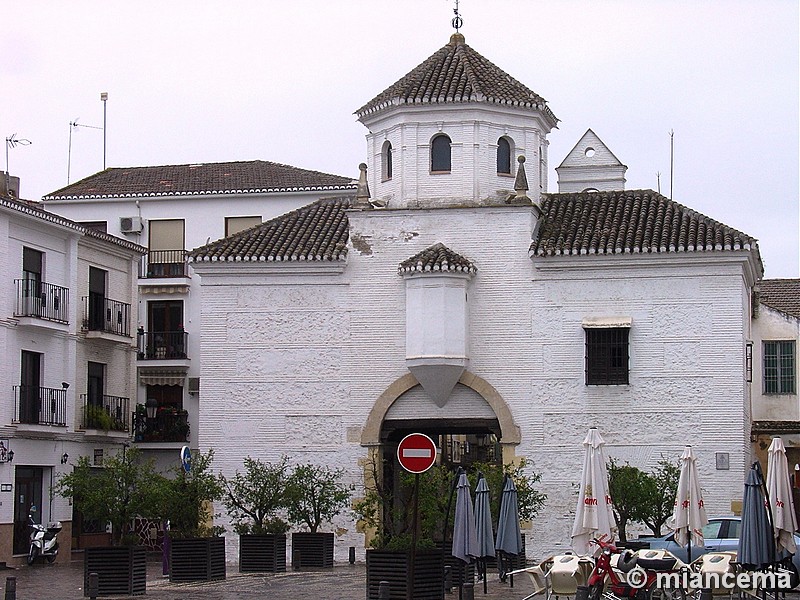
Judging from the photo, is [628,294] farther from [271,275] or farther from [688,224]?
[271,275]

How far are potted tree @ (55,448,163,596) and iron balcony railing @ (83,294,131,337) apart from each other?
1380cm

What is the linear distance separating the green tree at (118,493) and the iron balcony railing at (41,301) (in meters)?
11.1

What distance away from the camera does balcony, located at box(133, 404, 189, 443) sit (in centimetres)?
4353

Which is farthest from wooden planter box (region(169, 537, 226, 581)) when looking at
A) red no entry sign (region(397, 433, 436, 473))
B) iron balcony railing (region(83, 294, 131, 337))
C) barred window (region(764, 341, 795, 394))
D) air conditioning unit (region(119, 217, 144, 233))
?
air conditioning unit (region(119, 217, 144, 233))

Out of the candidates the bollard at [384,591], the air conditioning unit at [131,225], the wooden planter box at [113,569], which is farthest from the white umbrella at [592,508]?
the air conditioning unit at [131,225]

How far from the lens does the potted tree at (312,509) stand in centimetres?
3022

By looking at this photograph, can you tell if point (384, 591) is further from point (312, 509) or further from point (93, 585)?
point (312, 509)

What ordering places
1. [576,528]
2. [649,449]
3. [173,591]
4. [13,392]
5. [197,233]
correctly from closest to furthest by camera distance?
[576,528] → [173,591] → [649,449] → [13,392] → [197,233]

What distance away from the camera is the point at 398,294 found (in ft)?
107

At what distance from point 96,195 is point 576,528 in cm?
2964

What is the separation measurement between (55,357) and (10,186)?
20.6 ft

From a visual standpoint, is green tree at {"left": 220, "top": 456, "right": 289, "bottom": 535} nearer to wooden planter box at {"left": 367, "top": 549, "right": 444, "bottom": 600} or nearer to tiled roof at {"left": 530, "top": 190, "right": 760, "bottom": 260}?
tiled roof at {"left": 530, "top": 190, "right": 760, "bottom": 260}

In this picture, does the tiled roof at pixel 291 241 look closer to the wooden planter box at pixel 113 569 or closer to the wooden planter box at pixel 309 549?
the wooden planter box at pixel 309 549

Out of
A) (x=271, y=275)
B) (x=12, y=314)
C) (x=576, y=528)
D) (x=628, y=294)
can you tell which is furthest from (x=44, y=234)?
(x=576, y=528)
